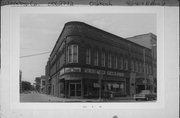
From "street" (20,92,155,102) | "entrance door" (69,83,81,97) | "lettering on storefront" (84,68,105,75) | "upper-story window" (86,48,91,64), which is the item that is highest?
"upper-story window" (86,48,91,64)

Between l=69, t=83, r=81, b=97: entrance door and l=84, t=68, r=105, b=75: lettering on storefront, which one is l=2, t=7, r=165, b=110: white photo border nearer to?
l=69, t=83, r=81, b=97: entrance door

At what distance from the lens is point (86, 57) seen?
2.63 metres

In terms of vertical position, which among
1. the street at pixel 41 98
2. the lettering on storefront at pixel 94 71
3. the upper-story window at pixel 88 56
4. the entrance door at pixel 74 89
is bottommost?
the street at pixel 41 98

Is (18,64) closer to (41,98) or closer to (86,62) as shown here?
(41,98)

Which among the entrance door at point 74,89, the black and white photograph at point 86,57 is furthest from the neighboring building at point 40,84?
the entrance door at point 74,89

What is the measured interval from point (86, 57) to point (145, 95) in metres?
0.78

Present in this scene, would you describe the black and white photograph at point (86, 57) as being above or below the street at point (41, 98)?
above

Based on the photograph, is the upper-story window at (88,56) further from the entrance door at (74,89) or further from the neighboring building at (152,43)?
the neighboring building at (152,43)

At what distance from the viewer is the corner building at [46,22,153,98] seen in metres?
2.63

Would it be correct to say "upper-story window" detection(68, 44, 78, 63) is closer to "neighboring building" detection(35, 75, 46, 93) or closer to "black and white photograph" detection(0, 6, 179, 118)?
"black and white photograph" detection(0, 6, 179, 118)

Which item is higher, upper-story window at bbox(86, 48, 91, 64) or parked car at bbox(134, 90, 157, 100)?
upper-story window at bbox(86, 48, 91, 64)

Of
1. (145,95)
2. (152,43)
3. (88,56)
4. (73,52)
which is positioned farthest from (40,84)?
(152,43)

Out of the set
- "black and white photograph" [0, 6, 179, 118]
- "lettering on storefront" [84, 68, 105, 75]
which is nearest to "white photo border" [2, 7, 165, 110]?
"black and white photograph" [0, 6, 179, 118]

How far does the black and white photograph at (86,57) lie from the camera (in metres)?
2.63
